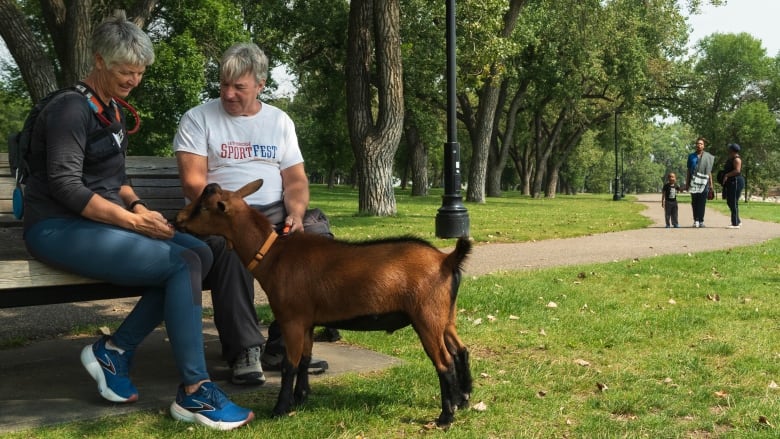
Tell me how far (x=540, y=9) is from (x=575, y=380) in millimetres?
27790

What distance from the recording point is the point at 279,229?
4387mm

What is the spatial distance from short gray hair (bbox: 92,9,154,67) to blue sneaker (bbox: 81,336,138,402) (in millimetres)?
1536

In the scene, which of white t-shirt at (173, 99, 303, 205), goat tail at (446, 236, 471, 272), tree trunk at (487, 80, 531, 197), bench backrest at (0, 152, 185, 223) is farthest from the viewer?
tree trunk at (487, 80, 531, 197)

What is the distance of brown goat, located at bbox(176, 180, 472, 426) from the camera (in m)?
3.44

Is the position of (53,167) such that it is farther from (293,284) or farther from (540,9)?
(540,9)

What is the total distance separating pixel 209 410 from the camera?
354 cm

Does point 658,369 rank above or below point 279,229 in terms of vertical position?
below

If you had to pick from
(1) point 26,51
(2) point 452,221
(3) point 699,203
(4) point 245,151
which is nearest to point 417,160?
(3) point 699,203

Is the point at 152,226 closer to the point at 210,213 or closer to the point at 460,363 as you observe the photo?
the point at 210,213

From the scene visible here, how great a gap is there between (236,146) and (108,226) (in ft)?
3.58

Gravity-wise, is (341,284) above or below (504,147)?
below

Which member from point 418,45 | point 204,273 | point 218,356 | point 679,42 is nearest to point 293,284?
point 204,273

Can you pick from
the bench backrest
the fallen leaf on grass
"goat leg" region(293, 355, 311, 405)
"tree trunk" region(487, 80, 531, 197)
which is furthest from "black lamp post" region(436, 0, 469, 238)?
"tree trunk" region(487, 80, 531, 197)

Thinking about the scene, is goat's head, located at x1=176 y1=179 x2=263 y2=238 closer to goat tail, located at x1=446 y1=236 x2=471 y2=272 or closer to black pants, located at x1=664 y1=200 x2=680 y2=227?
goat tail, located at x1=446 y1=236 x2=471 y2=272
